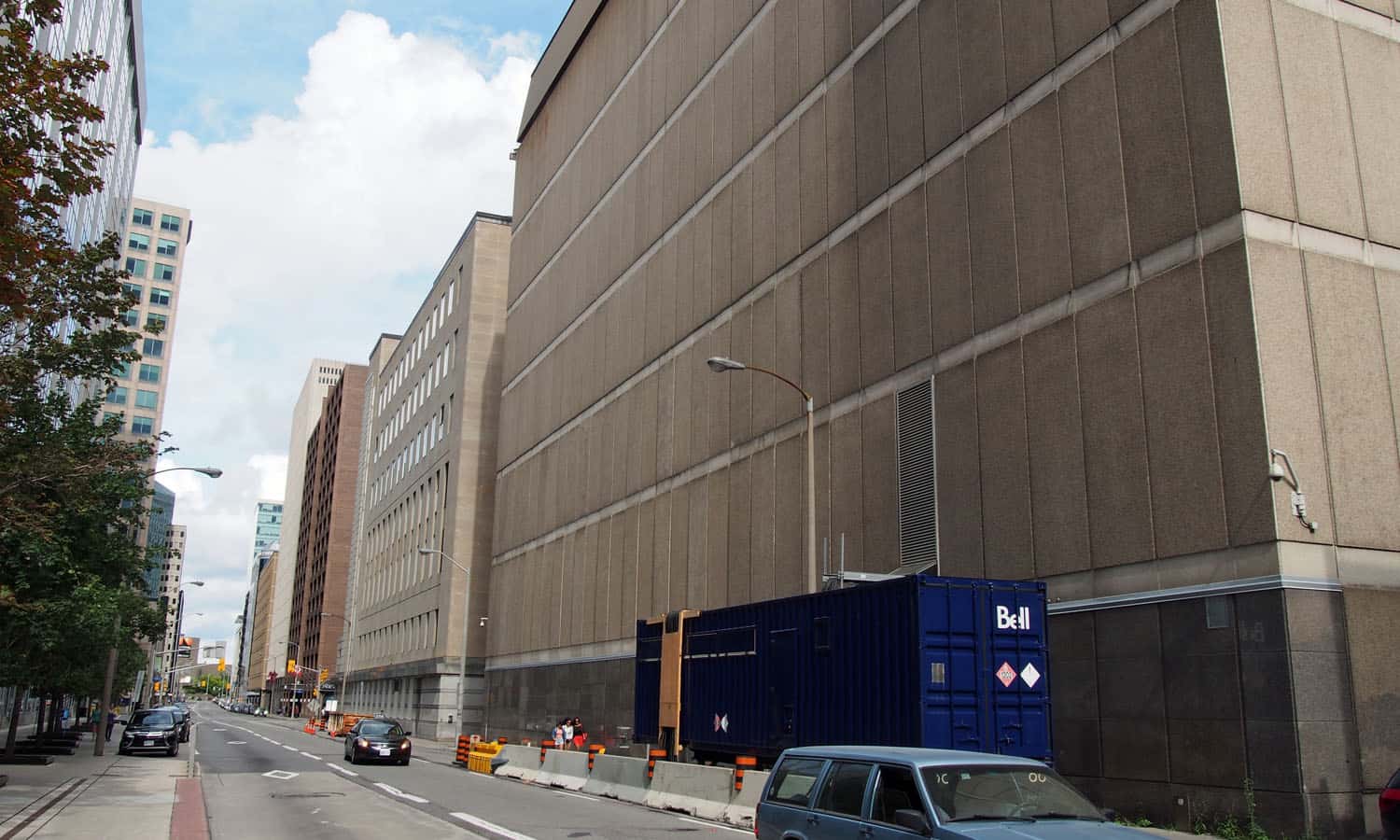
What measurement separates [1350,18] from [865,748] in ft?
60.3

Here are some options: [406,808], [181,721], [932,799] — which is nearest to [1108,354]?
[932,799]

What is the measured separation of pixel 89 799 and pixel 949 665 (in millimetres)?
17527

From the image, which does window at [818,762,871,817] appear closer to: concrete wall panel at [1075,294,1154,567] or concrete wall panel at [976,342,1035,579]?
concrete wall panel at [1075,294,1154,567]

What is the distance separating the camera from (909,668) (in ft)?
54.0

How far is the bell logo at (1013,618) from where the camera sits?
55.6ft

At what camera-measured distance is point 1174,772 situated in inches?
696

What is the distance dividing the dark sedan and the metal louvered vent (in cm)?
2033

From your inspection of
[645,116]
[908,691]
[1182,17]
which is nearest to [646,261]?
[645,116]

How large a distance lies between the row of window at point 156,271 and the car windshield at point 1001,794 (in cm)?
13759

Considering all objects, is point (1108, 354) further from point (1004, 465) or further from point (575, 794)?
point (575, 794)

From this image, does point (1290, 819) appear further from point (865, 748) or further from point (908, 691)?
point (865, 748)

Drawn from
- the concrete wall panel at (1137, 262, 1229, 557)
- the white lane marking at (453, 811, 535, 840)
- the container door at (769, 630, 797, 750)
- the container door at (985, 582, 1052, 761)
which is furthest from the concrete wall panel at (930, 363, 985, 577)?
the white lane marking at (453, 811, 535, 840)

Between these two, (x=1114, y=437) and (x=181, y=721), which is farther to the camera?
(x=181, y=721)

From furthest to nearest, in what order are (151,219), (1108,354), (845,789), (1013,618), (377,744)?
(151,219), (377,744), (1108,354), (1013,618), (845,789)
